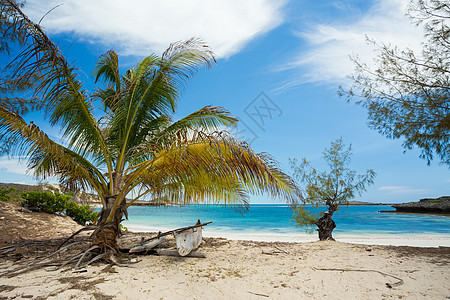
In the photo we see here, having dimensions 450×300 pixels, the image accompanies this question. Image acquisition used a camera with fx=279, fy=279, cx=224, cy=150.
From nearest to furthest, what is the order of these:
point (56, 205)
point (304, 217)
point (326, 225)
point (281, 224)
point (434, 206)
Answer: point (326, 225)
point (304, 217)
point (56, 205)
point (281, 224)
point (434, 206)

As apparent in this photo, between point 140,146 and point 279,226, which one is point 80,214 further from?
point 279,226

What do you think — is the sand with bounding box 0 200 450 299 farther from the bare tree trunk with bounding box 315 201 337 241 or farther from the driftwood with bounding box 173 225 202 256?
the bare tree trunk with bounding box 315 201 337 241

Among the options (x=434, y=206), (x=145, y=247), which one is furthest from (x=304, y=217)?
(x=434, y=206)

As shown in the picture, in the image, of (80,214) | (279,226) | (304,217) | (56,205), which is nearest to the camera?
(304,217)

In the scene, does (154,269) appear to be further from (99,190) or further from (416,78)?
(416,78)

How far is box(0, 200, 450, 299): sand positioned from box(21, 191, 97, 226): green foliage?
592 cm

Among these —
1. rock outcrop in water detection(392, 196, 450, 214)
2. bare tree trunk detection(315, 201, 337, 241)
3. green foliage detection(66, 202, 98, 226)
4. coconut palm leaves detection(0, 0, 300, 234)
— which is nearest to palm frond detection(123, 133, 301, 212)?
coconut palm leaves detection(0, 0, 300, 234)

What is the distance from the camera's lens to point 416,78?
262 inches

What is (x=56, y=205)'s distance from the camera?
37.4ft

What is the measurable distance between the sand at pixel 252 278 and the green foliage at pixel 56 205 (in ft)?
19.4

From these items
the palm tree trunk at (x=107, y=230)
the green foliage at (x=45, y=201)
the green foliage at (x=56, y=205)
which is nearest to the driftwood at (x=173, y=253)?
the palm tree trunk at (x=107, y=230)

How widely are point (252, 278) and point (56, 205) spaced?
33.1ft

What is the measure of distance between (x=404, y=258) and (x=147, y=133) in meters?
6.26

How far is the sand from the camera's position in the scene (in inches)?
153
